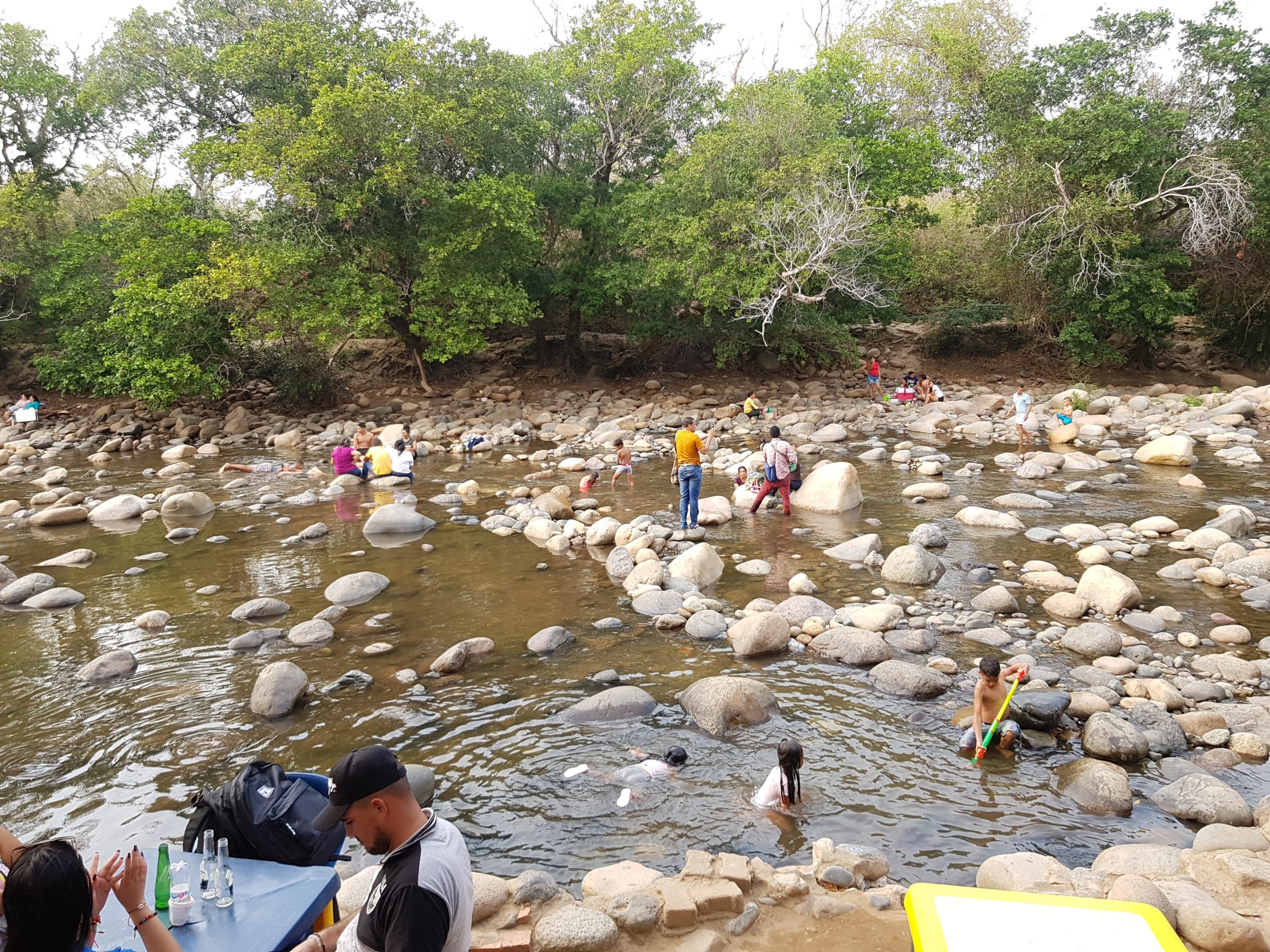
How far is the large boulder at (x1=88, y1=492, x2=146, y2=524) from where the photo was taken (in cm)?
1461

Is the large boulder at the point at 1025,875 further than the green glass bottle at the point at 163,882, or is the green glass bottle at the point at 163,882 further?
the large boulder at the point at 1025,875

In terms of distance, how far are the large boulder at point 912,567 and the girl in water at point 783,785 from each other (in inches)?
187

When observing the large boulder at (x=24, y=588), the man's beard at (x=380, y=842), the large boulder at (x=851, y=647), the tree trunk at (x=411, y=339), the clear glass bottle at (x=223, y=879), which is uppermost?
the tree trunk at (x=411, y=339)

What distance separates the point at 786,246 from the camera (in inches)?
866

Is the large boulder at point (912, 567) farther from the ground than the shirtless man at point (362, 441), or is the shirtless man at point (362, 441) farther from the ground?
the shirtless man at point (362, 441)

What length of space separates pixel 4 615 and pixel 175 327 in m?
14.5

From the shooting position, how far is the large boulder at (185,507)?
1467 centimetres

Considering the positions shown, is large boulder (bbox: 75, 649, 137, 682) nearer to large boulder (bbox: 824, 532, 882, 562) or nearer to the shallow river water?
the shallow river water

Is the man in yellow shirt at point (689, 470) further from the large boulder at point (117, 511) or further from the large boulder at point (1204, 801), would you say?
the large boulder at point (117, 511)

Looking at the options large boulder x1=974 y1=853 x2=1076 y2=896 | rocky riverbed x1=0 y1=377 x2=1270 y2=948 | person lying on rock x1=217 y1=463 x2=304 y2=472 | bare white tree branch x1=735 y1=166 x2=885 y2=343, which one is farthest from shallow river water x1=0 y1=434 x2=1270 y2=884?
bare white tree branch x1=735 y1=166 x2=885 y2=343

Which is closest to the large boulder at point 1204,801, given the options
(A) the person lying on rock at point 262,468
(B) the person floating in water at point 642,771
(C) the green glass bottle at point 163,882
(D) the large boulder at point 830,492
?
(B) the person floating in water at point 642,771

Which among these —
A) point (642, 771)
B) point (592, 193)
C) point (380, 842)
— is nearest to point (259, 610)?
point (642, 771)

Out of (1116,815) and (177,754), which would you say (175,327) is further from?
Result: (1116,815)

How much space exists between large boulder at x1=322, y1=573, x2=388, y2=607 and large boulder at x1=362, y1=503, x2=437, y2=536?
2.54m
